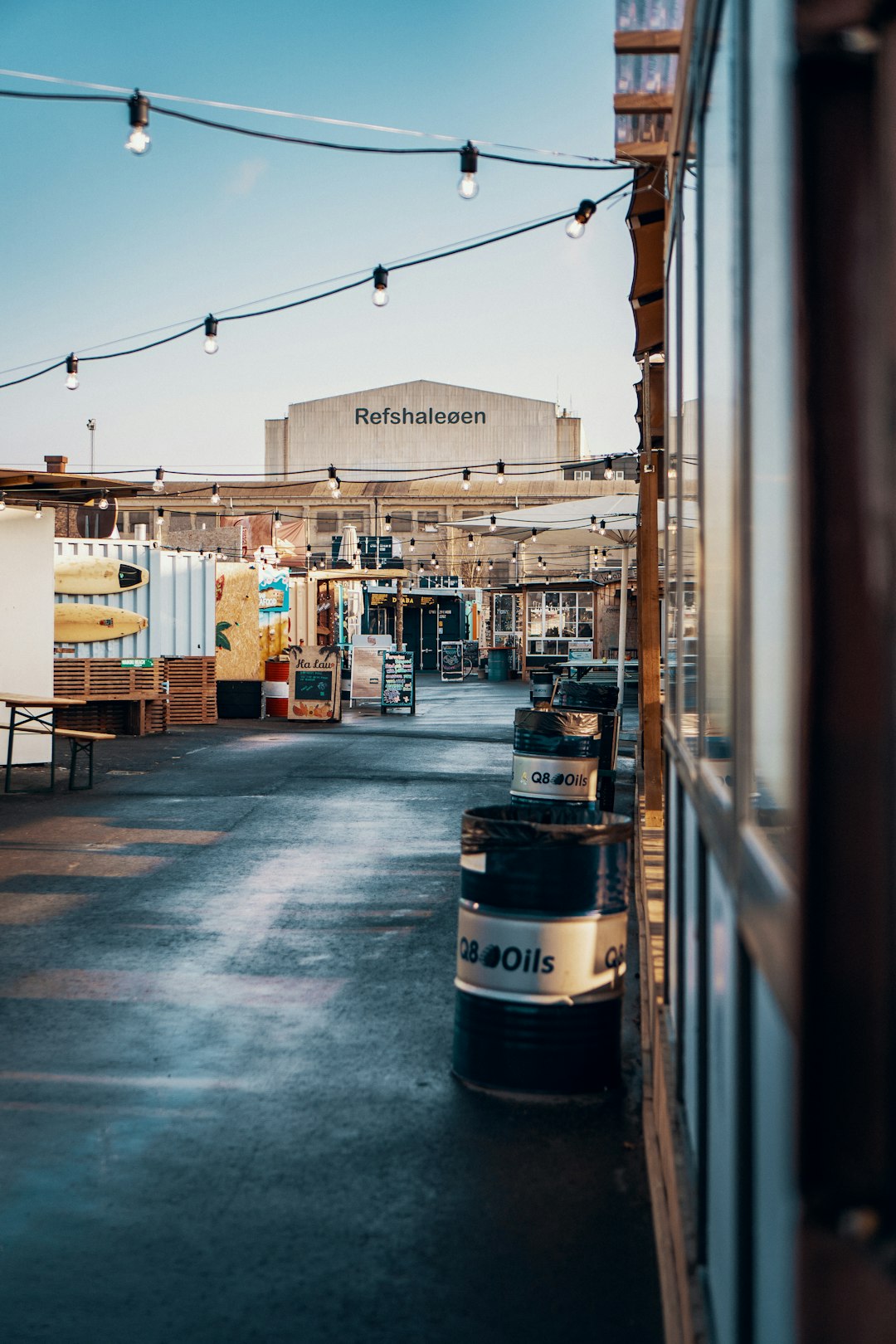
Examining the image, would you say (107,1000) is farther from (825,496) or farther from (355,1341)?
(825,496)

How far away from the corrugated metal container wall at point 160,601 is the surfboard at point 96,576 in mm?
89

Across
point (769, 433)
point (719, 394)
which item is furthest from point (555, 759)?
point (769, 433)

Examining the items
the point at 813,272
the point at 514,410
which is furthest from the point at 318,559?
the point at 813,272

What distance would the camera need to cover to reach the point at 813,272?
0.90 m

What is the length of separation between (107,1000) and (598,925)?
236cm

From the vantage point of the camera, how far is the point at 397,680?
22.9m

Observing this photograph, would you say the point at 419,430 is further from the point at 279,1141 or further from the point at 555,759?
the point at 279,1141

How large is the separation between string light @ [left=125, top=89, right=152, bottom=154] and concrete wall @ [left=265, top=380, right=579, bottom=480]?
5523 cm

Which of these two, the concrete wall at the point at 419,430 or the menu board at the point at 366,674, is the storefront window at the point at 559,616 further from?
the menu board at the point at 366,674

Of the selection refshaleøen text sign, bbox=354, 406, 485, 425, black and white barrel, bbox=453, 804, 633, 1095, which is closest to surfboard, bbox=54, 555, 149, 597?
black and white barrel, bbox=453, 804, 633, 1095

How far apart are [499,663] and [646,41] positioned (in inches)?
1401

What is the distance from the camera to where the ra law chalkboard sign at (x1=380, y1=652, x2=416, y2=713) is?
22859 mm

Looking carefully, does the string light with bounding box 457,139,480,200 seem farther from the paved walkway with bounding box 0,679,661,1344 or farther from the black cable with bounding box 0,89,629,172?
the paved walkway with bounding box 0,679,661,1344

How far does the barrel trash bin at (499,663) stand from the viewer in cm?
3950
